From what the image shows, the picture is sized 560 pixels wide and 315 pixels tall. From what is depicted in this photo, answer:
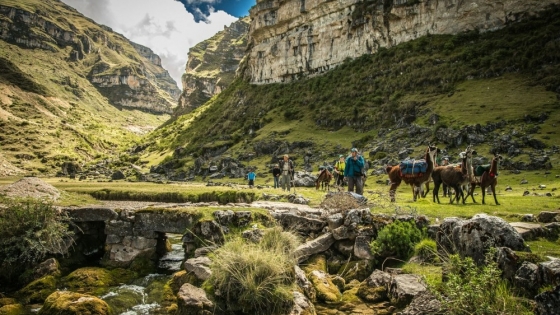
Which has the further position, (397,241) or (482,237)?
(397,241)

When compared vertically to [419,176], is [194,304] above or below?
below

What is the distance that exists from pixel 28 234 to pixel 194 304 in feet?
27.7

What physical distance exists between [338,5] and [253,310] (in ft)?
317

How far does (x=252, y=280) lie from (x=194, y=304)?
1500mm

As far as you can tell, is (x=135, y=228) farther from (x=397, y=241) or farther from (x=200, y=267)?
(x=397, y=241)

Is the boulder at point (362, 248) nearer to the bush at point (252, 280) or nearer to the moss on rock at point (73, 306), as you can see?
the bush at point (252, 280)

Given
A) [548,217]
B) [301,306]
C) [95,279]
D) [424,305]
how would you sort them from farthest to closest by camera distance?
[95,279] < [548,217] < [301,306] < [424,305]

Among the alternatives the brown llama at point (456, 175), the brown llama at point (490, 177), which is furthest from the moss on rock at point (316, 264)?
the brown llama at point (490, 177)

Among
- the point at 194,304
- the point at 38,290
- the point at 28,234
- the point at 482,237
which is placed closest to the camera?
the point at 482,237

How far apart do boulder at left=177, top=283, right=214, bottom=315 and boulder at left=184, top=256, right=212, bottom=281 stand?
1.02 metres

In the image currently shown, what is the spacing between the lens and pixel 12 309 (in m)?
9.55

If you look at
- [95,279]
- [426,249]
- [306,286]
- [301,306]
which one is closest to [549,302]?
[426,249]

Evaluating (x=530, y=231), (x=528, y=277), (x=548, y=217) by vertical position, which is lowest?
(x=528, y=277)

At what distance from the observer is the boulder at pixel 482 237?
757cm
